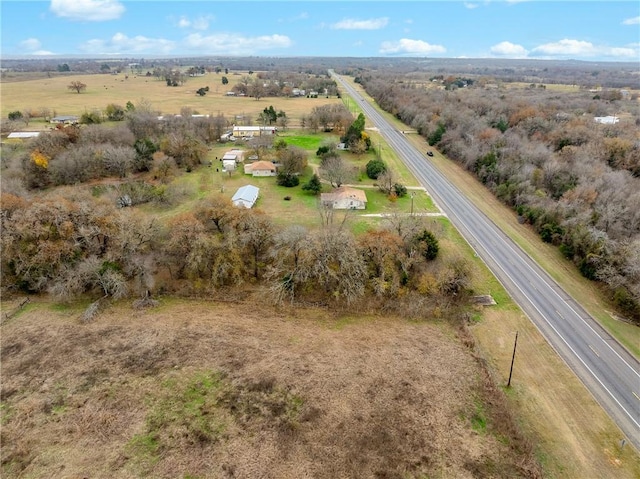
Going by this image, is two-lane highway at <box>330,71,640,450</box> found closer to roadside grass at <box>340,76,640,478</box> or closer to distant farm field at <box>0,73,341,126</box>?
roadside grass at <box>340,76,640,478</box>

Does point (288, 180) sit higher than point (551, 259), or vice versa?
point (288, 180)

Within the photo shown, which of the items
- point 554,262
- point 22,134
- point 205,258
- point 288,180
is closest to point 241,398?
point 205,258

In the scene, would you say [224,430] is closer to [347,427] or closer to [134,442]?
[134,442]

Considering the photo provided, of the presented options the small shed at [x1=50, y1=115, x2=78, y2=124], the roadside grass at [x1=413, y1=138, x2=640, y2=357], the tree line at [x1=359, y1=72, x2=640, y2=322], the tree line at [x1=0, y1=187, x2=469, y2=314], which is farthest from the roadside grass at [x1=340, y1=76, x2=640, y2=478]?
the small shed at [x1=50, y1=115, x2=78, y2=124]

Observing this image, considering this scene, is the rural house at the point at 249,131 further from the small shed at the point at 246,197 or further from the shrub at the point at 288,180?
the small shed at the point at 246,197

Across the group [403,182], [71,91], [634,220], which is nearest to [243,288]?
[403,182]

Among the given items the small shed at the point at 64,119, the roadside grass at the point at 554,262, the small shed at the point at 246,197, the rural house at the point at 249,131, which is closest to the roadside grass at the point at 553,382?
the roadside grass at the point at 554,262

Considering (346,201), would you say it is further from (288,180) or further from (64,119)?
(64,119)
